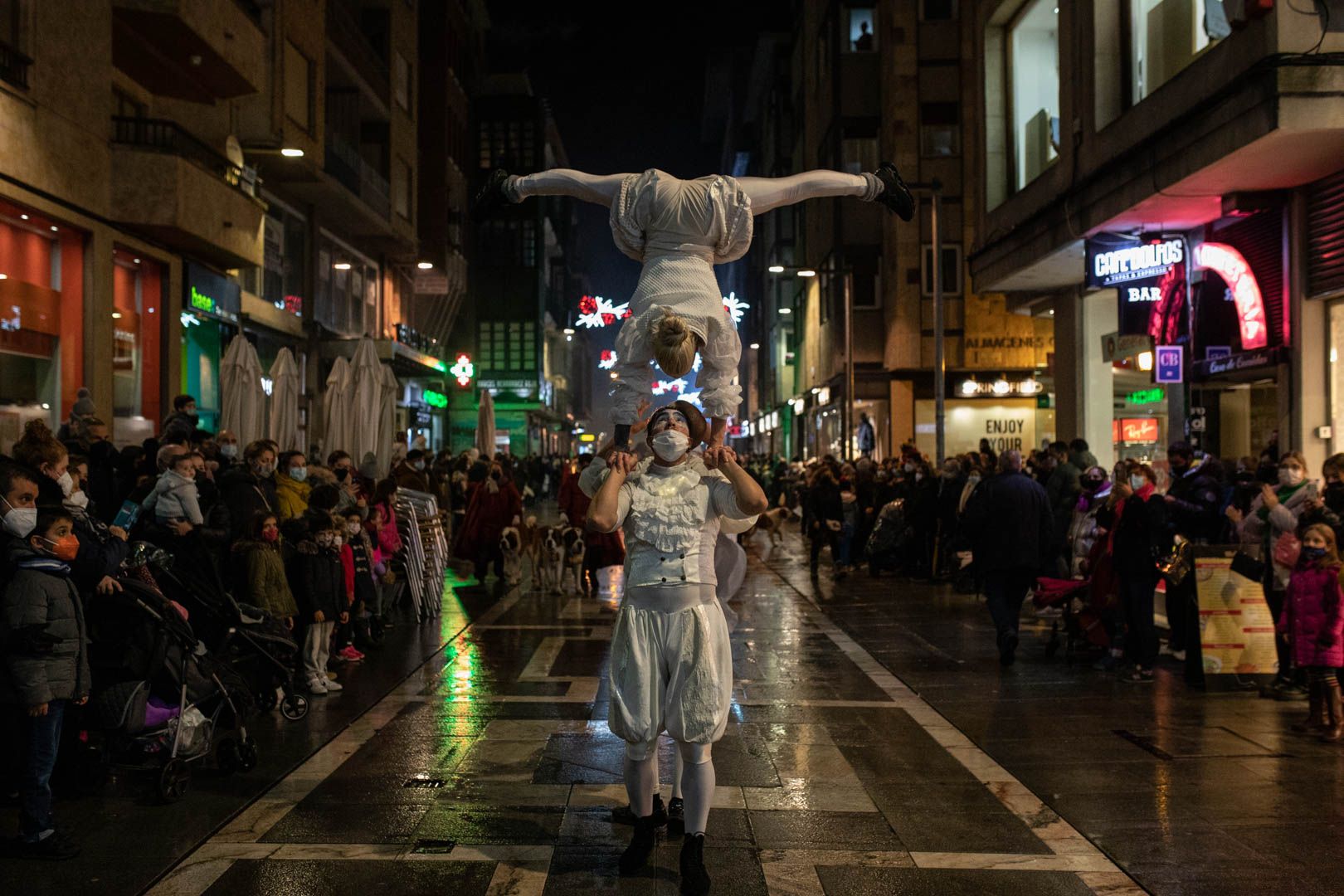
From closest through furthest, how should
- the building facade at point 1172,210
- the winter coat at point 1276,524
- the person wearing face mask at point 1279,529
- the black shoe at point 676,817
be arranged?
the black shoe at point 676,817
the person wearing face mask at point 1279,529
the winter coat at point 1276,524
the building facade at point 1172,210

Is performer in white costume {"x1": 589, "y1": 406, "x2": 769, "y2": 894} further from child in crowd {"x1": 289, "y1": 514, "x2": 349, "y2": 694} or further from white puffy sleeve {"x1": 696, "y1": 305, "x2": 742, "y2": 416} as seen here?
child in crowd {"x1": 289, "y1": 514, "x2": 349, "y2": 694}

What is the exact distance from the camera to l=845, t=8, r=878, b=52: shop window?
43500 millimetres

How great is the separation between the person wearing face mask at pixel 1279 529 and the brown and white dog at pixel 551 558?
9.64 metres

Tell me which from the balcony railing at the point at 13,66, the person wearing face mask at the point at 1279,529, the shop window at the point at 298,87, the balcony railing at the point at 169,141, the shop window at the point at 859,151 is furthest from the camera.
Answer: the shop window at the point at 859,151

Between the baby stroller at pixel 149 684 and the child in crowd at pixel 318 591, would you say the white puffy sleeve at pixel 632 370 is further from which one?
the child in crowd at pixel 318 591

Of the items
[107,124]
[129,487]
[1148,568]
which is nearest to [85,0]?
[107,124]

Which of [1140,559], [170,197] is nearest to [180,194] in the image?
[170,197]

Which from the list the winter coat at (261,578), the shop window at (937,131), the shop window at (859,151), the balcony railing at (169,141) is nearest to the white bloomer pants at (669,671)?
the winter coat at (261,578)

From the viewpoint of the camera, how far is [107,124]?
18.1m

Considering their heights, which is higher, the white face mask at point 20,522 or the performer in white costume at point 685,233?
the performer in white costume at point 685,233

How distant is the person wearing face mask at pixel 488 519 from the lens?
1877 cm

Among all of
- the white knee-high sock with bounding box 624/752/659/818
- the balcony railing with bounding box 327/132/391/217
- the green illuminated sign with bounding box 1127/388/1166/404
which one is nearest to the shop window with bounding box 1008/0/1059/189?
the green illuminated sign with bounding box 1127/388/1166/404

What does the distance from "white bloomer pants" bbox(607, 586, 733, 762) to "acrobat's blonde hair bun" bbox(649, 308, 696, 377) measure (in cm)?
118

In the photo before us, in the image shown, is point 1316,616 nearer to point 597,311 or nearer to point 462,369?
point 597,311
